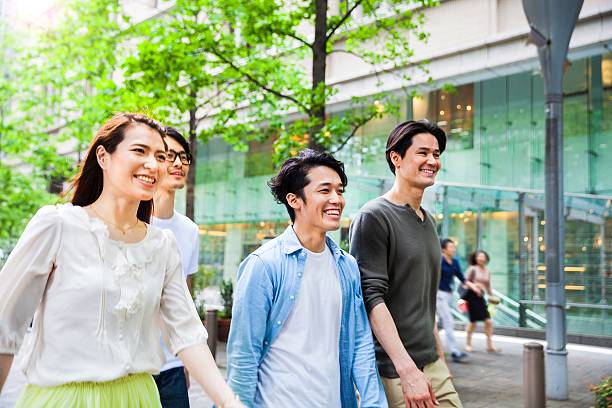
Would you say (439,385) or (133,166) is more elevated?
(133,166)

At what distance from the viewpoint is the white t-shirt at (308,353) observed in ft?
9.20

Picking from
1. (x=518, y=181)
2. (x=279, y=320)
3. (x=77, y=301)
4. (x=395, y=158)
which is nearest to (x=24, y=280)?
(x=77, y=301)

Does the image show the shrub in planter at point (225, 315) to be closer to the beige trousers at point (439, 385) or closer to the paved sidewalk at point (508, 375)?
the paved sidewalk at point (508, 375)

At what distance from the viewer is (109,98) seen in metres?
13.0

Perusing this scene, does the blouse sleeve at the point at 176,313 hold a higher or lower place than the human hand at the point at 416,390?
higher

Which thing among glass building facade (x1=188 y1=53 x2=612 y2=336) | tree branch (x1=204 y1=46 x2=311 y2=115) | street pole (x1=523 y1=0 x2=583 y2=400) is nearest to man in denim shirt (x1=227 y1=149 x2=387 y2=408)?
street pole (x1=523 y1=0 x2=583 y2=400)

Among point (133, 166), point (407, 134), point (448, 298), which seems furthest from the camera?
point (448, 298)

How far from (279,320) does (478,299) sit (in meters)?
9.31

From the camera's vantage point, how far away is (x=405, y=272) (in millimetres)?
3391

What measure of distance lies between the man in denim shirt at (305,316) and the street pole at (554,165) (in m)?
5.57

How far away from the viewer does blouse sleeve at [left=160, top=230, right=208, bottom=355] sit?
236cm

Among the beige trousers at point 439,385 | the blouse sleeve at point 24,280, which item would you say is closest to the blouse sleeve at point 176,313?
the blouse sleeve at point 24,280

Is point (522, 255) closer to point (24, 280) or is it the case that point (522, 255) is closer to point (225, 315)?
point (225, 315)

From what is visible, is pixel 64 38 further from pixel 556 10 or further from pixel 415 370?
pixel 415 370
